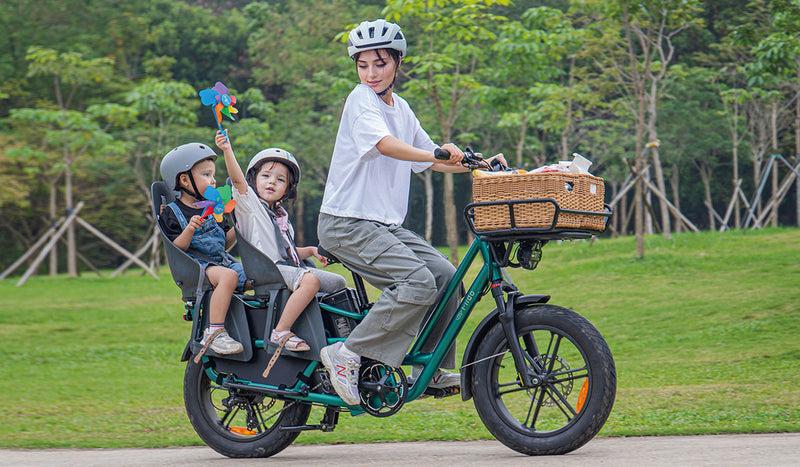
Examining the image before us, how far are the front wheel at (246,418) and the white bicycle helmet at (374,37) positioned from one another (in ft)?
6.16

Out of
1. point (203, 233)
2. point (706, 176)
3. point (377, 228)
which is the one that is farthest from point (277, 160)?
point (706, 176)

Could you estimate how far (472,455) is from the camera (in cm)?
454

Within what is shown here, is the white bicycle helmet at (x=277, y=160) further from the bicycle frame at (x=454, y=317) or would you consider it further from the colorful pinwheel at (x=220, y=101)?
the bicycle frame at (x=454, y=317)

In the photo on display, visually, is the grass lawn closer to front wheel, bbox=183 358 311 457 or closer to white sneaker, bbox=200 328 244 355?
front wheel, bbox=183 358 311 457

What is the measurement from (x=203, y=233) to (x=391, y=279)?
43.9 inches

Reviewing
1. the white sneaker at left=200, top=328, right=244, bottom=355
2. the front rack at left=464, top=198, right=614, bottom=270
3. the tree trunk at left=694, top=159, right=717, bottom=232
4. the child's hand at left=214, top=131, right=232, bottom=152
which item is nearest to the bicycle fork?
the front rack at left=464, top=198, right=614, bottom=270

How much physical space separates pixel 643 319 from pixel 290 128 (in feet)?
67.4

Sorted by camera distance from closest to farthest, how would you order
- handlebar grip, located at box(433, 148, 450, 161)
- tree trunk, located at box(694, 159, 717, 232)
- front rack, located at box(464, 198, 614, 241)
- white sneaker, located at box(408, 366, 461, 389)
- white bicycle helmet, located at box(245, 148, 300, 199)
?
front rack, located at box(464, 198, 614, 241) → handlebar grip, located at box(433, 148, 450, 161) → white sneaker, located at box(408, 366, 461, 389) → white bicycle helmet, located at box(245, 148, 300, 199) → tree trunk, located at box(694, 159, 717, 232)

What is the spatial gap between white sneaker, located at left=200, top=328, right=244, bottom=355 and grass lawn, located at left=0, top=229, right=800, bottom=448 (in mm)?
1129

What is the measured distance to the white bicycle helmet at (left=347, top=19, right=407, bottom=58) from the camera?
178 inches

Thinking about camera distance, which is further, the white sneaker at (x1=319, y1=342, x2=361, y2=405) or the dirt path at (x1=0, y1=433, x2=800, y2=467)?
the white sneaker at (x1=319, y1=342, x2=361, y2=405)

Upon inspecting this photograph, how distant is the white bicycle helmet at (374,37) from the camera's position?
4.52 m

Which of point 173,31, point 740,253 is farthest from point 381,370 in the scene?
point 173,31

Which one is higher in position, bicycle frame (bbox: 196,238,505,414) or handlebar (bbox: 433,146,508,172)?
handlebar (bbox: 433,146,508,172)
